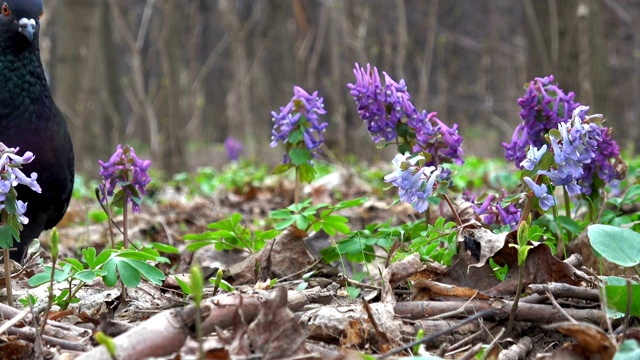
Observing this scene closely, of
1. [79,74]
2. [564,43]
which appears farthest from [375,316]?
[79,74]

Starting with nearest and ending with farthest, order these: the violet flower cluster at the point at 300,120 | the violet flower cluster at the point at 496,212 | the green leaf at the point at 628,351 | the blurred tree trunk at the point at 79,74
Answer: the green leaf at the point at 628,351 < the violet flower cluster at the point at 496,212 < the violet flower cluster at the point at 300,120 < the blurred tree trunk at the point at 79,74

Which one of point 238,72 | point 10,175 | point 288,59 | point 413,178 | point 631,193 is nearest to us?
point 10,175

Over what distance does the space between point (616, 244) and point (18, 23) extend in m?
2.43

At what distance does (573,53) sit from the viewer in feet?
20.8

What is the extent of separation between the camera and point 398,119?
2.43 m

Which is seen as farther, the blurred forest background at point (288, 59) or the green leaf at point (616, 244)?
the blurred forest background at point (288, 59)

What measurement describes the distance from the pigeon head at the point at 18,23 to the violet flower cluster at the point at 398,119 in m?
1.46

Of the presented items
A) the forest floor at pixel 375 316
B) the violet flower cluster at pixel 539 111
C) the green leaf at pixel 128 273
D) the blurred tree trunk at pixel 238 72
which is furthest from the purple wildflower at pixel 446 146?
the blurred tree trunk at pixel 238 72

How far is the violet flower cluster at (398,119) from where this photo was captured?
2.40 m

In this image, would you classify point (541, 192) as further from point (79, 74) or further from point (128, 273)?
point (79, 74)

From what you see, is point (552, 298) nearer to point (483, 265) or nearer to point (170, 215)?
point (483, 265)

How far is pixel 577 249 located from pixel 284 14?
1567 centimetres

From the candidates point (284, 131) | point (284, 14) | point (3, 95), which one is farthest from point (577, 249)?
point (284, 14)

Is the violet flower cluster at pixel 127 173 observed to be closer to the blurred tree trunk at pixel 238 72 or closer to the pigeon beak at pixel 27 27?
the pigeon beak at pixel 27 27
